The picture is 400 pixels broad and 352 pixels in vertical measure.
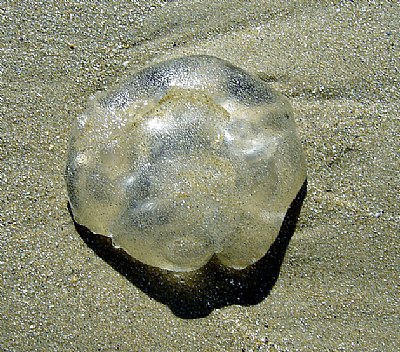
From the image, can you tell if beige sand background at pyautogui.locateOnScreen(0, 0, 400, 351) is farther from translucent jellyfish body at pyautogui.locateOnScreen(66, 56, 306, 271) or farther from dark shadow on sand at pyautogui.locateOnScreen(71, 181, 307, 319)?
translucent jellyfish body at pyautogui.locateOnScreen(66, 56, 306, 271)

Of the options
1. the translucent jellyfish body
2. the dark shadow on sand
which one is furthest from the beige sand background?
the translucent jellyfish body

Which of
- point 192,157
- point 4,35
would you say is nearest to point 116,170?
point 192,157

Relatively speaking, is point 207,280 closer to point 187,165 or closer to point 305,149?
point 187,165

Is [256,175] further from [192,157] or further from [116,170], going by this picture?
[116,170]

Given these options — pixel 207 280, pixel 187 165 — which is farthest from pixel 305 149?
pixel 207 280

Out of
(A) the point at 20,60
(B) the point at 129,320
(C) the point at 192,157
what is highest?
(A) the point at 20,60
